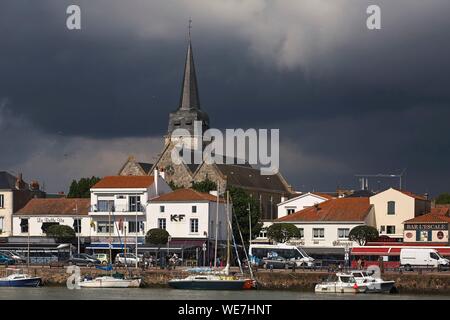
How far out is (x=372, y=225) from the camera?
372 ft

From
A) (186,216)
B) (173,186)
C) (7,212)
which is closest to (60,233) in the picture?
(7,212)

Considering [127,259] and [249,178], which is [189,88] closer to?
[249,178]

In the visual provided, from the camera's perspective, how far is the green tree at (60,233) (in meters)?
113

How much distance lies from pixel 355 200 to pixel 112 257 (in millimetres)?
24928

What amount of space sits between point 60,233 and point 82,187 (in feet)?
88.3

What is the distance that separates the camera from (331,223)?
112m

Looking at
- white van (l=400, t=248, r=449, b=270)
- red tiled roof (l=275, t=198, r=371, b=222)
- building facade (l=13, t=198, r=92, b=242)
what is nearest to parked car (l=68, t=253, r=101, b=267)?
building facade (l=13, t=198, r=92, b=242)

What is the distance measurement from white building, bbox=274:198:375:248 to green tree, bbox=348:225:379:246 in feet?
8.16

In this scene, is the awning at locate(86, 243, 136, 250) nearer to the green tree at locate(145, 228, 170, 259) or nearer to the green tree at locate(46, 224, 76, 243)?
the green tree at locate(145, 228, 170, 259)

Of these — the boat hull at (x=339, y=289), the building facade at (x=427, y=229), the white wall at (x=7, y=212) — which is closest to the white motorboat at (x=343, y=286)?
the boat hull at (x=339, y=289)

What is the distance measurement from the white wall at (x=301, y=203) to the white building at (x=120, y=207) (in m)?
16.7
